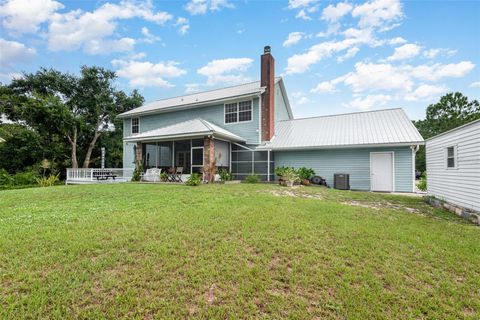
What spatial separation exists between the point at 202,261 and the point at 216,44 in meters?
16.2

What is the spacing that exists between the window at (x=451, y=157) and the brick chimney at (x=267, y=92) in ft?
30.8

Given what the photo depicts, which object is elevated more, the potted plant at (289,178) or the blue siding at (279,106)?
the blue siding at (279,106)

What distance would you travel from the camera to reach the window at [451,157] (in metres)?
7.65

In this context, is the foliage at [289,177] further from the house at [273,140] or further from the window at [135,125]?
the window at [135,125]

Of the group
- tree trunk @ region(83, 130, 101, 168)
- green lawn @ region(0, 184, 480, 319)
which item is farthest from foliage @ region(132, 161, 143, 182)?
tree trunk @ region(83, 130, 101, 168)

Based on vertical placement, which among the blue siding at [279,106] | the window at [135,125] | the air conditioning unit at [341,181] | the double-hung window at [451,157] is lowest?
the air conditioning unit at [341,181]

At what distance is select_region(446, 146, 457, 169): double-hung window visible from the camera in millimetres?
7643

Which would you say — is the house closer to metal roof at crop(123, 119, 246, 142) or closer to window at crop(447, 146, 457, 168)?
metal roof at crop(123, 119, 246, 142)

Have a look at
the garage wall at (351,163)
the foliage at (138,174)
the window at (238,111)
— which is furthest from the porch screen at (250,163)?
the foliage at (138,174)

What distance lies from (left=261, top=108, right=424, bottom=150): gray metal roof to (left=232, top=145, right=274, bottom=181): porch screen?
0.91 meters

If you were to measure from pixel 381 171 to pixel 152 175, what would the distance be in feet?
44.4

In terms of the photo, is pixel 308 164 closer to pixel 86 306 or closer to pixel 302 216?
pixel 302 216

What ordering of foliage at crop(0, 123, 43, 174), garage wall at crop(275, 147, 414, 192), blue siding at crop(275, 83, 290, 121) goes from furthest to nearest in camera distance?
foliage at crop(0, 123, 43, 174) → blue siding at crop(275, 83, 290, 121) → garage wall at crop(275, 147, 414, 192)

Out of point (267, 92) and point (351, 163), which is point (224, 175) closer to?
point (267, 92)
